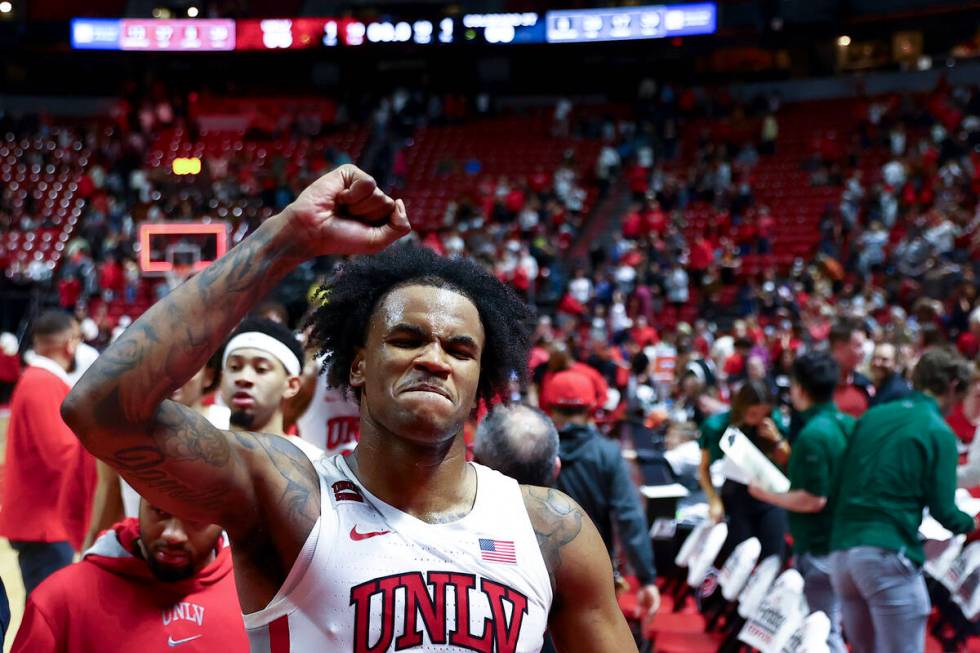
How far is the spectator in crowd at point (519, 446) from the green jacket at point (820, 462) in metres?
1.83

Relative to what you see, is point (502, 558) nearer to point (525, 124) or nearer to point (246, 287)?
point (246, 287)

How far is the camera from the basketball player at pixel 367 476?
1.89 metres

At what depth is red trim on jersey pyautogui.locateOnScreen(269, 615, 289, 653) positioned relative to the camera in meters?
2.03

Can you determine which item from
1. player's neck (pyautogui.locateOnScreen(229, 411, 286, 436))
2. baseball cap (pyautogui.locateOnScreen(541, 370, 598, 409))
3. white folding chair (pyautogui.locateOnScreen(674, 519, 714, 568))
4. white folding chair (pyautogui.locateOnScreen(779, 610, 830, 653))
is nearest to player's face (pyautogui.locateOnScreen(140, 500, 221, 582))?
player's neck (pyautogui.locateOnScreen(229, 411, 286, 436))

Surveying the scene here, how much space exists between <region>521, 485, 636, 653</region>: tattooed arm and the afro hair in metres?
0.32

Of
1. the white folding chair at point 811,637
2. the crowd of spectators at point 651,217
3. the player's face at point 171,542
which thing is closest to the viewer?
the player's face at point 171,542

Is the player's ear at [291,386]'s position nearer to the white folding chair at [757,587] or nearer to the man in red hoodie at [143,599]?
the man in red hoodie at [143,599]

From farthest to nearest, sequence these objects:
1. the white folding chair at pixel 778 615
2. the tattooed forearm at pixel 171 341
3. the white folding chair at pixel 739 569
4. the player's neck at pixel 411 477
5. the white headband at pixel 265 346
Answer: the white folding chair at pixel 739 569, the white folding chair at pixel 778 615, the white headband at pixel 265 346, the player's neck at pixel 411 477, the tattooed forearm at pixel 171 341

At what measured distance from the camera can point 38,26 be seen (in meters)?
27.8

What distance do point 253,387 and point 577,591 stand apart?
1.87 m

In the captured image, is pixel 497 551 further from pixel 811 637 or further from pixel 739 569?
pixel 739 569

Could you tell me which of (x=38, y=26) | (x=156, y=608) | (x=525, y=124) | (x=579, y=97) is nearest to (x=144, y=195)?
(x=38, y=26)

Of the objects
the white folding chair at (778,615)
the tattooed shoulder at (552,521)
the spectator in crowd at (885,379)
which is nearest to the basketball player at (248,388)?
the tattooed shoulder at (552,521)

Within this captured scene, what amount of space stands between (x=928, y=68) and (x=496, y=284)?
26.4m
